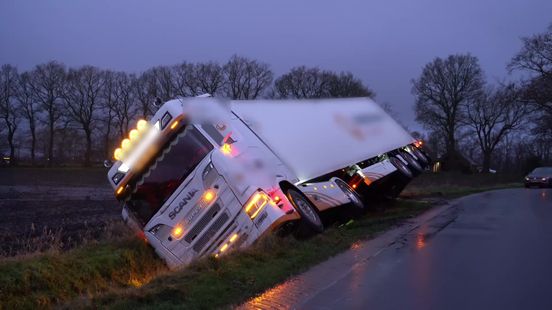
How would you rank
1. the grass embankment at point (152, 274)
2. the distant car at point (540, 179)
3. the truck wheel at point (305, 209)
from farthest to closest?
the distant car at point (540, 179), the truck wheel at point (305, 209), the grass embankment at point (152, 274)

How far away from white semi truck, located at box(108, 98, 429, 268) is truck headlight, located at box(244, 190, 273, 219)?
0.02 metres

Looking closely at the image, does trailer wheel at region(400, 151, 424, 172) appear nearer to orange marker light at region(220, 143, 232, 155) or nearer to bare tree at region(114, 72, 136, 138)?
orange marker light at region(220, 143, 232, 155)

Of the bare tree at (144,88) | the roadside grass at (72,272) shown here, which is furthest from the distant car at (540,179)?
the bare tree at (144,88)

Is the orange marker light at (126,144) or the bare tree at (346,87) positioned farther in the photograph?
the bare tree at (346,87)

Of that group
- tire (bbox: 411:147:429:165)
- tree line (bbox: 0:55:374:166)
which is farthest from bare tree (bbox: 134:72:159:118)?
tire (bbox: 411:147:429:165)

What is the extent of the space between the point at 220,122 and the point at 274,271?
11.6 feet

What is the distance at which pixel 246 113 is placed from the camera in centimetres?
1196

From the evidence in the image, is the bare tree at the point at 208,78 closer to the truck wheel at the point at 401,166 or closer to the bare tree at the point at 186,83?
the bare tree at the point at 186,83

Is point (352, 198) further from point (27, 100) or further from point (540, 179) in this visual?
point (27, 100)

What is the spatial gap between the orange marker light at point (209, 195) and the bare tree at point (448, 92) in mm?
62564

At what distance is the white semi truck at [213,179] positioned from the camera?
934cm

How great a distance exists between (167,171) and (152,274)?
6.21ft

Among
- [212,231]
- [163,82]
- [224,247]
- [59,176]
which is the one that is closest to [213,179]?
[212,231]

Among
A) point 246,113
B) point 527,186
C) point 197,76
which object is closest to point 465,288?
point 246,113
